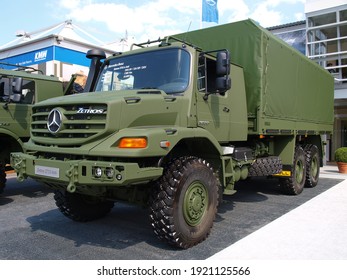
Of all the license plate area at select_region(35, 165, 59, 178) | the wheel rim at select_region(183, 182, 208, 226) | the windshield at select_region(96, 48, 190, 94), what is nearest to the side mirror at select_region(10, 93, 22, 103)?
the windshield at select_region(96, 48, 190, 94)

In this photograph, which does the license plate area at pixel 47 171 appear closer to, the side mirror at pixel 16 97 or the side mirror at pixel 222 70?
the side mirror at pixel 222 70

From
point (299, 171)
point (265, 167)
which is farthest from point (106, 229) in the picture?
point (299, 171)

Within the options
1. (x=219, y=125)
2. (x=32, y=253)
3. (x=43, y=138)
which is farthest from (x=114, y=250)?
(x=219, y=125)

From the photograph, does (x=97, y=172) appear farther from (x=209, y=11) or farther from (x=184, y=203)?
(x=209, y=11)

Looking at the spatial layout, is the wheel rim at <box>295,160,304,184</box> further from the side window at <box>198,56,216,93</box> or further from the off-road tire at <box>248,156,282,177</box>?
the side window at <box>198,56,216,93</box>

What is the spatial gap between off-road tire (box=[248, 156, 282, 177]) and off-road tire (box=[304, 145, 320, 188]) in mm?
2010

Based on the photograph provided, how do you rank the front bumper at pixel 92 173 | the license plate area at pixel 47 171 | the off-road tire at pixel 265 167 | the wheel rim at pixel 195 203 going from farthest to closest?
the off-road tire at pixel 265 167, the wheel rim at pixel 195 203, the license plate area at pixel 47 171, the front bumper at pixel 92 173

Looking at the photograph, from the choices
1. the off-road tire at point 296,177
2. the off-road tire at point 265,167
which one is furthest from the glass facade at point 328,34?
the off-road tire at point 265,167

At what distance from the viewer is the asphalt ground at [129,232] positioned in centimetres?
414

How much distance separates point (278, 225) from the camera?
17.5 ft

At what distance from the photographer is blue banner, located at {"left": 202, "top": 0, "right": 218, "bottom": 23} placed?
15.0 metres

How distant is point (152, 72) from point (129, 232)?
2334mm

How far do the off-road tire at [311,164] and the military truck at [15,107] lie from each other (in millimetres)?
6759

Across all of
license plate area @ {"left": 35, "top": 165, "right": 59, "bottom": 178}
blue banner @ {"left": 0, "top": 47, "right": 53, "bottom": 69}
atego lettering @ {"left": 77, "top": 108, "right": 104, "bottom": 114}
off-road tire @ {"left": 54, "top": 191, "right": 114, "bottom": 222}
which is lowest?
off-road tire @ {"left": 54, "top": 191, "right": 114, "bottom": 222}
